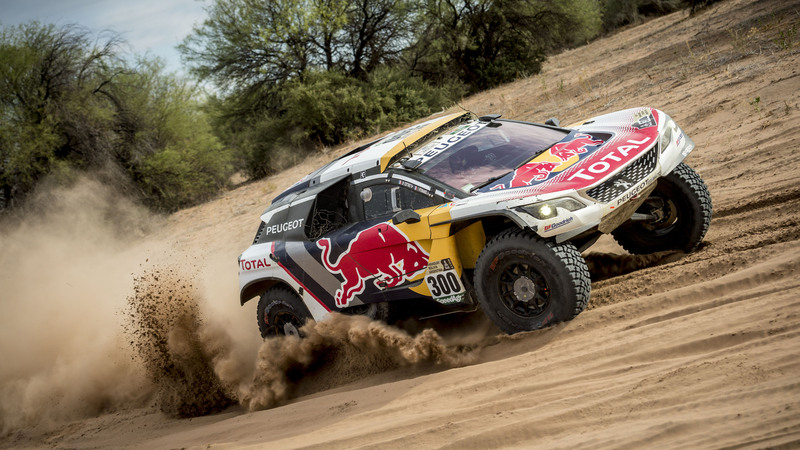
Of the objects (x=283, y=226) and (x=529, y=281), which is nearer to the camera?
(x=529, y=281)

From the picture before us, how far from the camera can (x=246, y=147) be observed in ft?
93.4

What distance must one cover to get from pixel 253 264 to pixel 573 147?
11.3 feet

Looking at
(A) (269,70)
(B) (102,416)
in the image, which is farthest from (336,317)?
(A) (269,70)

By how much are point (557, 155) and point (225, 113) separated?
81.5ft

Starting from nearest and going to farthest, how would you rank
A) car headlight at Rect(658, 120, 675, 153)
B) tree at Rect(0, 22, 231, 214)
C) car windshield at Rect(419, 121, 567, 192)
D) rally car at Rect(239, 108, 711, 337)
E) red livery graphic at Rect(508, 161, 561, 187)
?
rally car at Rect(239, 108, 711, 337) < red livery graphic at Rect(508, 161, 561, 187) < car headlight at Rect(658, 120, 675, 153) < car windshield at Rect(419, 121, 567, 192) < tree at Rect(0, 22, 231, 214)

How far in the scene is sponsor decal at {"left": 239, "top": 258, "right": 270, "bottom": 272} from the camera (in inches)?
282

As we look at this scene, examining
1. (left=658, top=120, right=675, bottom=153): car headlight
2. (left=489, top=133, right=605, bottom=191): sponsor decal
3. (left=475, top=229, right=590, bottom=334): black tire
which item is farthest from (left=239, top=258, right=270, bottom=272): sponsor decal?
(left=658, top=120, right=675, bottom=153): car headlight

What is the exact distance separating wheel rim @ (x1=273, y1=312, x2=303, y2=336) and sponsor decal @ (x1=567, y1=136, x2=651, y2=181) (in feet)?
10.5

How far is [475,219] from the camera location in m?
5.64

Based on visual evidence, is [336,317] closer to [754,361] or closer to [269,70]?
[754,361]

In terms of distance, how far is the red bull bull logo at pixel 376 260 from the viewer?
19.8 ft

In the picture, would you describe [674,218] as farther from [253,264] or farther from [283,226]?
[253,264]

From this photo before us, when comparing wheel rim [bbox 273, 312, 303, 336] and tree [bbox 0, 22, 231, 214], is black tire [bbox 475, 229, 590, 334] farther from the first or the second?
tree [bbox 0, 22, 231, 214]

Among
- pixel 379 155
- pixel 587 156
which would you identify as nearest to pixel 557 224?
pixel 587 156
